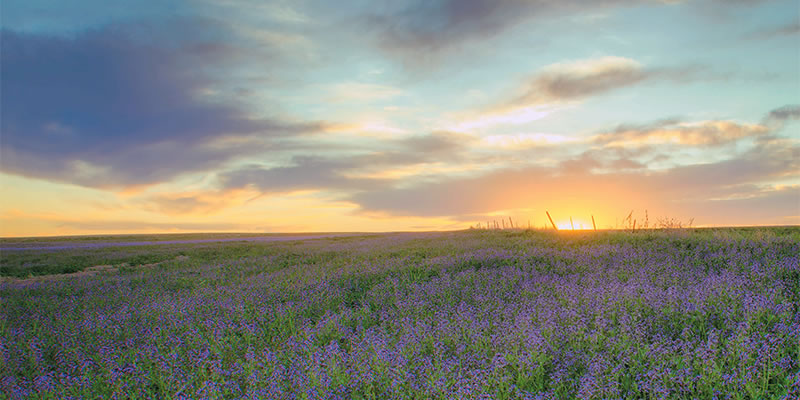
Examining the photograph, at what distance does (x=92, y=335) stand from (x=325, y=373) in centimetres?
606

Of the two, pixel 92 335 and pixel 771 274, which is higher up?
pixel 771 274

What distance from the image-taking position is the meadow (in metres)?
4.93

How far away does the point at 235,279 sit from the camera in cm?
1543

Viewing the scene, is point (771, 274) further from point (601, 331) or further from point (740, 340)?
point (601, 331)

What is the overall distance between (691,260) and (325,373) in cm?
1079

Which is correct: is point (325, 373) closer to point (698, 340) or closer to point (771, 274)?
point (698, 340)

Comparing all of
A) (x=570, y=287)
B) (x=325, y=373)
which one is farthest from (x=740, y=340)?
(x=325, y=373)

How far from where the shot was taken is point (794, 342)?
215 inches

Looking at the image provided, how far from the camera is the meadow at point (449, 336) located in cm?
493

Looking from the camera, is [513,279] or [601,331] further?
[513,279]

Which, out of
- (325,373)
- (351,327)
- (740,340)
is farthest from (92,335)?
(740,340)

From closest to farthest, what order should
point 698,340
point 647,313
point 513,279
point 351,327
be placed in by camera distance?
point 698,340 < point 647,313 < point 351,327 < point 513,279

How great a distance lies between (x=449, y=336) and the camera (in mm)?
6422

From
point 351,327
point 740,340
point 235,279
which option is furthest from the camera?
point 235,279
